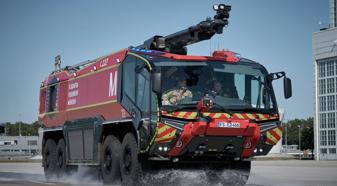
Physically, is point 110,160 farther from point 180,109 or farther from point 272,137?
point 272,137

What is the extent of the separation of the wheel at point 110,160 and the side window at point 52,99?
4883 millimetres

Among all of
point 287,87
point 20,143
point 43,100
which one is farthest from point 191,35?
point 20,143

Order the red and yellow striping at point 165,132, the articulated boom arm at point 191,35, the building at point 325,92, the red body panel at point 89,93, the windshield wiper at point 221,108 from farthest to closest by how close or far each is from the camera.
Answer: the building at point 325,92, the red body panel at point 89,93, the articulated boom arm at point 191,35, the windshield wiper at point 221,108, the red and yellow striping at point 165,132

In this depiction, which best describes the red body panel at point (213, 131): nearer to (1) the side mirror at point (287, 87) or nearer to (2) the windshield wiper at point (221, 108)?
(2) the windshield wiper at point (221, 108)

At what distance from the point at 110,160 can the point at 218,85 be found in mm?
3517

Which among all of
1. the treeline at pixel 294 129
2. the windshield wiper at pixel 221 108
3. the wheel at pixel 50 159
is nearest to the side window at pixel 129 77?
the windshield wiper at pixel 221 108

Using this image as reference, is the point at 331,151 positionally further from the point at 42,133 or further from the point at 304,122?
the point at 304,122

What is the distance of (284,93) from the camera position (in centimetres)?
1450

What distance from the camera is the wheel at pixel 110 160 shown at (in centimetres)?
1534

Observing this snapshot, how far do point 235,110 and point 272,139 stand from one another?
3.95 ft

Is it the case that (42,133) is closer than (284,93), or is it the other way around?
(284,93)

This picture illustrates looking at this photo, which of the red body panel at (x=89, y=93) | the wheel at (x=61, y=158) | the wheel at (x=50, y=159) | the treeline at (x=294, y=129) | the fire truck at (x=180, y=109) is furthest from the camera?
the treeline at (x=294, y=129)

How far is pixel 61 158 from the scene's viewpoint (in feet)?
64.9

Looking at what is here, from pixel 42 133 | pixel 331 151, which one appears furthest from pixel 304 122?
pixel 42 133
